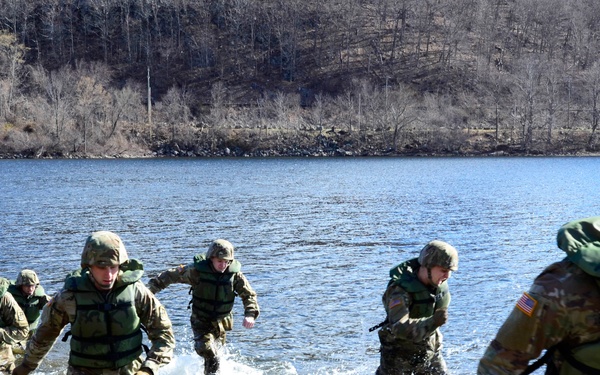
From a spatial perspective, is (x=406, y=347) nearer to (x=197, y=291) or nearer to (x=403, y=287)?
(x=403, y=287)

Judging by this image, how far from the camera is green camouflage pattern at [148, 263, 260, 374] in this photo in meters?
11.9

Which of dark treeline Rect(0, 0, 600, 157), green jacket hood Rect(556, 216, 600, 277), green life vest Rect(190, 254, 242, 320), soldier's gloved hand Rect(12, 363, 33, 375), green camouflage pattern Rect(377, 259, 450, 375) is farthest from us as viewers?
dark treeline Rect(0, 0, 600, 157)

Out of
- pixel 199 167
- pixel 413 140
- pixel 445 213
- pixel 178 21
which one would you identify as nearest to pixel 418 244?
pixel 445 213

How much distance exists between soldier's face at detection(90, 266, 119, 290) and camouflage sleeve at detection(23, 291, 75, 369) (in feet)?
1.23

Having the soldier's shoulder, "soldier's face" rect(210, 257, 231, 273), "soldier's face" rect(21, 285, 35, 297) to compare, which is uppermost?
the soldier's shoulder

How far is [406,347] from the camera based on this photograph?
9.31 m

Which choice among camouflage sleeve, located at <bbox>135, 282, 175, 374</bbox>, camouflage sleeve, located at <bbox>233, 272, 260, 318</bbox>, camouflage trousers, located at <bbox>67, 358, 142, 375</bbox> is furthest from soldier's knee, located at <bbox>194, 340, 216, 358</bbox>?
camouflage sleeve, located at <bbox>135, 282, 175, 374</bbox>

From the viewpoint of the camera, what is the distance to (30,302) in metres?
13.4

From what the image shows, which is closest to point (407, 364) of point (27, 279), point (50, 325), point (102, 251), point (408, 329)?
point (408, 329)

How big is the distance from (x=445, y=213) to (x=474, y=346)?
25507 millimetres

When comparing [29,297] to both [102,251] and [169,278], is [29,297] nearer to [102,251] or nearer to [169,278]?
[169,278]

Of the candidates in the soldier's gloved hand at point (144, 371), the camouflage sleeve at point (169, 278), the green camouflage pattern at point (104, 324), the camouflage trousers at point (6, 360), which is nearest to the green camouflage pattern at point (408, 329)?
the soldier's gloved hand at point (144, 371)

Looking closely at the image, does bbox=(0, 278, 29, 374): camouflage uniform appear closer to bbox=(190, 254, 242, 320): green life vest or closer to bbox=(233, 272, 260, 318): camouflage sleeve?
bbox=(190, 254, 242, 320): green life vest

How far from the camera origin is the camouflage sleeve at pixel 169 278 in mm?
11758
